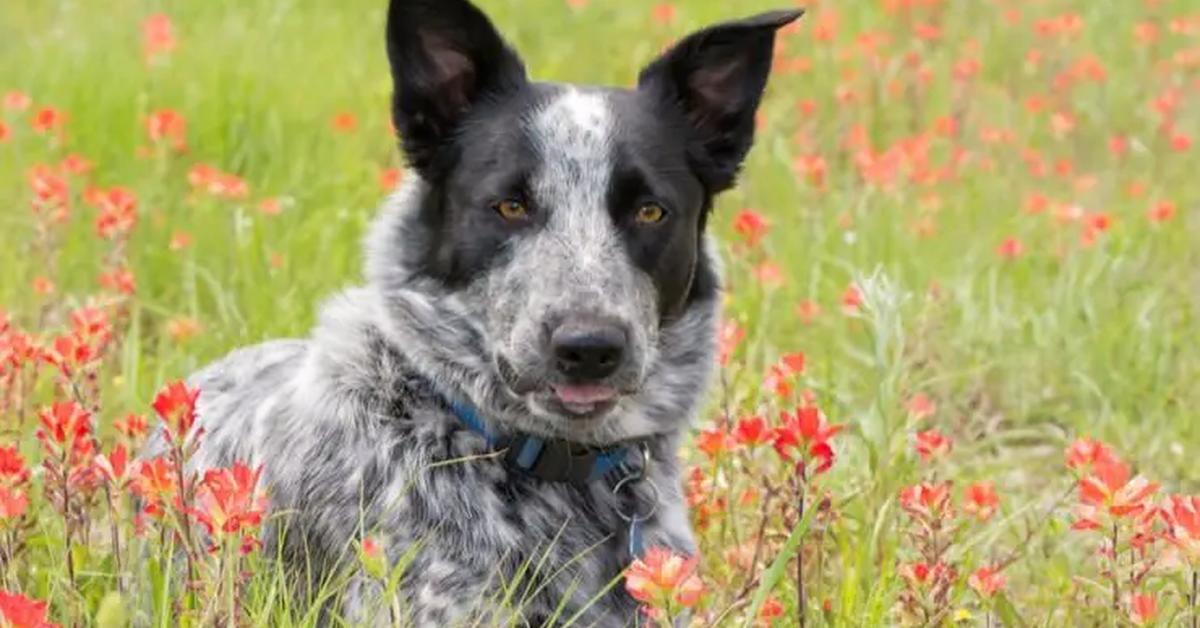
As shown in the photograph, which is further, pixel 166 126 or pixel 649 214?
pixel 166 126

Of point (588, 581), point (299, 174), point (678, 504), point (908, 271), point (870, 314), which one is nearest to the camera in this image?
point (588, 581)

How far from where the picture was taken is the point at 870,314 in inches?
187

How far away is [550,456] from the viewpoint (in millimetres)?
4230

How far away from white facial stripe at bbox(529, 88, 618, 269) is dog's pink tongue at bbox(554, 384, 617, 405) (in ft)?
1.00

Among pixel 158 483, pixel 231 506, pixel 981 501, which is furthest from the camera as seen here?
pixel 981 501

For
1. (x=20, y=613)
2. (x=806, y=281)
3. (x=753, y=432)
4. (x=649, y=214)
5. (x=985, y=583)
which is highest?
(x=20, y=613)

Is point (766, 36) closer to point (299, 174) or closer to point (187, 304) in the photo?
point (187, 304)

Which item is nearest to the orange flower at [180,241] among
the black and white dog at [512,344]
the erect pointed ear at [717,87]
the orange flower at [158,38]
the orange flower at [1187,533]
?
the orange flower at [158,38]

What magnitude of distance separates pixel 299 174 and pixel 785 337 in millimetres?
2393

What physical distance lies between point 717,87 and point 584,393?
3.57 ft

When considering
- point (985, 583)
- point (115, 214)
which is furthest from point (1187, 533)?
point (115, 214)

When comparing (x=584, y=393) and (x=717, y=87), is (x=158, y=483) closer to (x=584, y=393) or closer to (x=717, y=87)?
(x=584, y=393)

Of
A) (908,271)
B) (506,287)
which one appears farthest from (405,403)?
(908,271)

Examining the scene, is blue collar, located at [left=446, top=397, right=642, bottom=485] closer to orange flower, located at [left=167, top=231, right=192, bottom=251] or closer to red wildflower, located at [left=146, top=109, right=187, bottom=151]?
orange flower, located at [left=167, top=231, right=192, bottom=251]
